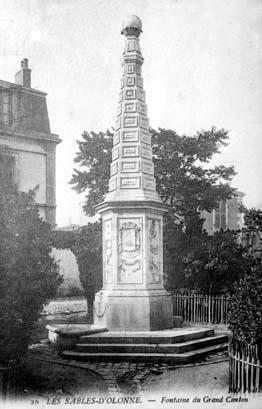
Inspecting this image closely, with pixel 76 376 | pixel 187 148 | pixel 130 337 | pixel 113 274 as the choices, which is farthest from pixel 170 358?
pixel 187 148

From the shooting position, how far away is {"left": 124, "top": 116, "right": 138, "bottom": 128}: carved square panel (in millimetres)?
10617

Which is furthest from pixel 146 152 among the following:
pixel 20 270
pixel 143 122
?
pixel 20 270

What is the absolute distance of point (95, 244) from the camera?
1552 cm

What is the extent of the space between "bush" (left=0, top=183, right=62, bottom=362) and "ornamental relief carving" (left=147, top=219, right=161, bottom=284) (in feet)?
9.26

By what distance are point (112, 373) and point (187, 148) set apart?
11402mm

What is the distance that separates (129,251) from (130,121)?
9.84ft

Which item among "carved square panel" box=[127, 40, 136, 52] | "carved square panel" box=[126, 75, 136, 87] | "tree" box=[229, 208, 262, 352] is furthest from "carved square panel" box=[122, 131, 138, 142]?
"tree" box=[229, 208, 262, 352]

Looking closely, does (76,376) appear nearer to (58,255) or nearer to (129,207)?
(129,207)

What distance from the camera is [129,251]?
10.1 m

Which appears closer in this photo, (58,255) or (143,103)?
(143,103)

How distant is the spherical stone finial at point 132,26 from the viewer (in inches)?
406

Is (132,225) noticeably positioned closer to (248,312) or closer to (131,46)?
(131,46)

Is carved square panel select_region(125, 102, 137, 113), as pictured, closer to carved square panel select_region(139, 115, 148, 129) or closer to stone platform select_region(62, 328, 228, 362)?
carved square panel select_region(139, 115, 148, 129)

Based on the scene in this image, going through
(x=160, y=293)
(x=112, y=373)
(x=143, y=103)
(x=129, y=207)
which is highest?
(x=143, y=103)
